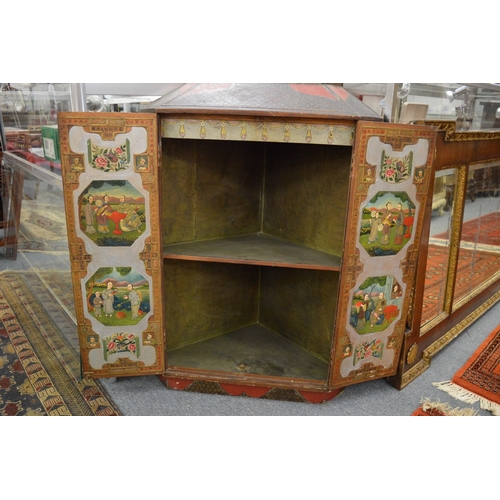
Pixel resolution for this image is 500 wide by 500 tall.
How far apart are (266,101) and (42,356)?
2270mm

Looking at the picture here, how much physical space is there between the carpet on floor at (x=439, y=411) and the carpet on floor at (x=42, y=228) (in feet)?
8.23

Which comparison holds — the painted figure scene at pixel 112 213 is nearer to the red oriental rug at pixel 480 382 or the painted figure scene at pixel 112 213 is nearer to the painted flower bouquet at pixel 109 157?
the painted flower bouquet at pixel 109 157

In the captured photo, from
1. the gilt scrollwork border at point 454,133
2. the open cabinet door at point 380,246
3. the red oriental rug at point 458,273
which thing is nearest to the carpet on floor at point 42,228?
the open cabinet door at point 380,246

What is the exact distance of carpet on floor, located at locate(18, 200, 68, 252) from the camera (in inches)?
125

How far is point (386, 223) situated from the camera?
2344 millimetres

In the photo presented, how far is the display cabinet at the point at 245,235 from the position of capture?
2201mm

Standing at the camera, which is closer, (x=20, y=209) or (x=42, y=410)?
(x=42, y=410)

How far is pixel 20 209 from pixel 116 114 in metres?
2.72

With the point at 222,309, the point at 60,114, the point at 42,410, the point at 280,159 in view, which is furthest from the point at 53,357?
the point at 280,159

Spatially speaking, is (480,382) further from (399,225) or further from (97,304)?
(97,304)

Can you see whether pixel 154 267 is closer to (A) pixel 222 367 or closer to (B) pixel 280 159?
(A) pixel 222 367

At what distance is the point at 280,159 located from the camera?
298 cm

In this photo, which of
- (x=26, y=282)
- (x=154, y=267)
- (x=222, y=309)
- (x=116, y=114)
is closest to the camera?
(x=116, y=114)

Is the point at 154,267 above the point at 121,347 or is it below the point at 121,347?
above
